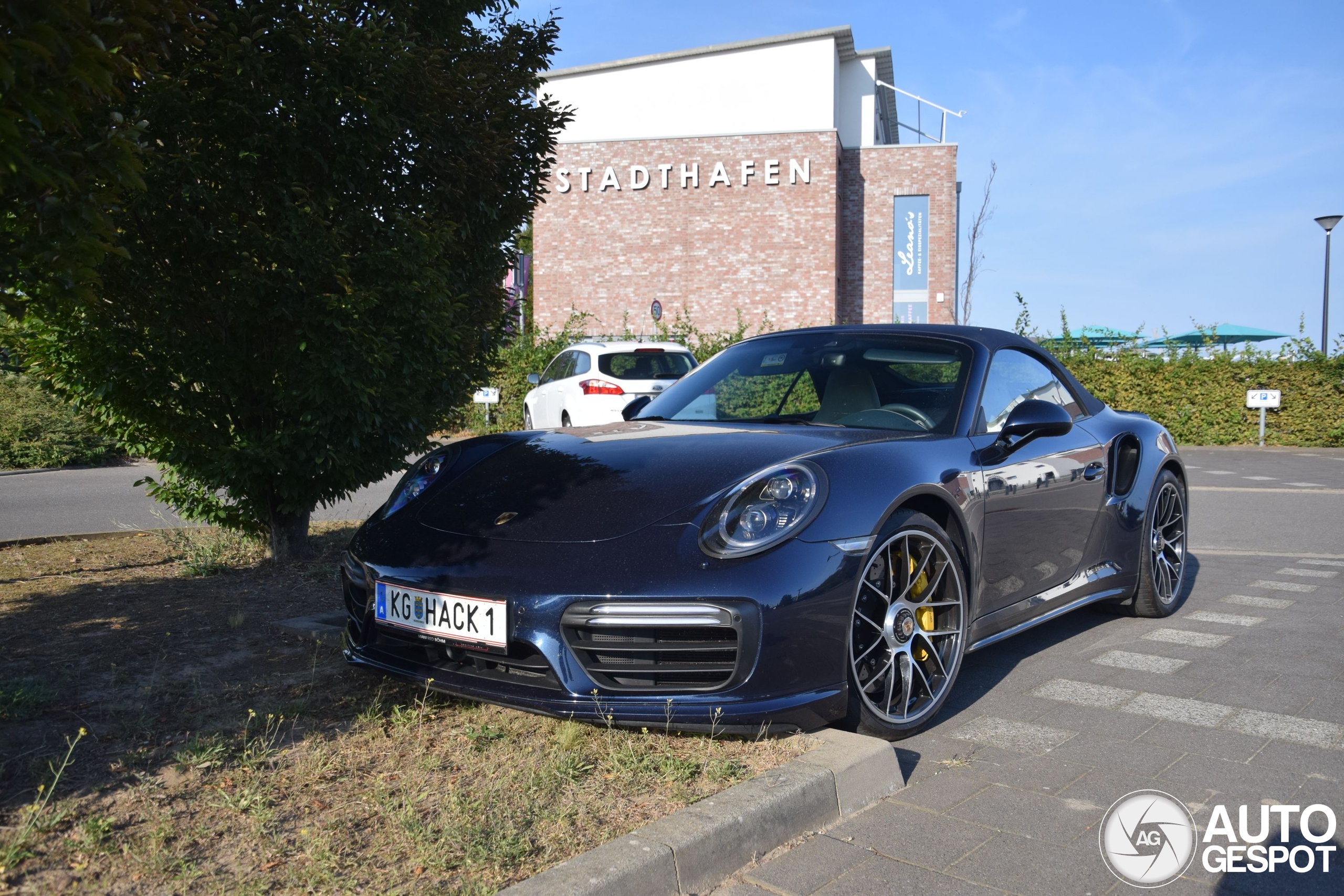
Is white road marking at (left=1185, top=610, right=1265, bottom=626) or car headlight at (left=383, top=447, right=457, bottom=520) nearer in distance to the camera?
car headlight at (left=383, top=447, right=457, bottom=520)

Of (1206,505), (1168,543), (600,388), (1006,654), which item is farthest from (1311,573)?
(600,388)

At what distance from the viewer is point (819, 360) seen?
4.29 m

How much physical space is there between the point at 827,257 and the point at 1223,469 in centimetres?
1574

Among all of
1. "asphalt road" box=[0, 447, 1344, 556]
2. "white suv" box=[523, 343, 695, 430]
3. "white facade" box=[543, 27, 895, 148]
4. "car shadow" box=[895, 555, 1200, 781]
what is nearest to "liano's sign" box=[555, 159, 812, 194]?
"white facade" box=[543, 27, 895, 148]

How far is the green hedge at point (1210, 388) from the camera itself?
19.0 metres

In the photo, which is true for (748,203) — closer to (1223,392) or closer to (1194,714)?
(1223,392)

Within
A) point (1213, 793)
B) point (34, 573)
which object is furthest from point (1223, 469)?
point (34, 573)

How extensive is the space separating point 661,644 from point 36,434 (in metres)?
15.5

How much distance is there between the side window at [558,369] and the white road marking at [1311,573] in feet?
32.0

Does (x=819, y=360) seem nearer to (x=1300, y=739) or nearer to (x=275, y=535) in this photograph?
(x=1300, y=739)

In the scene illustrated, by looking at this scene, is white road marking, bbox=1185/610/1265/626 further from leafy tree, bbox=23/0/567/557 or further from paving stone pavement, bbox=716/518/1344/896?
leafy tree, bbox=23/0/567/557

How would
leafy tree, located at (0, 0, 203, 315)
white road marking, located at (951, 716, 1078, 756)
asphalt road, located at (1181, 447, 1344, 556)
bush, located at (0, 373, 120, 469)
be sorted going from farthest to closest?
bush, located at (0, 373, 120, 469), asphalt road, located at (1181, 447, 1344, 556), white road marking, located at (951, 716, 1078, 756), leafy tree, located at (0, 0, 203, 315)

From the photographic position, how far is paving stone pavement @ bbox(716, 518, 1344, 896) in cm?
238

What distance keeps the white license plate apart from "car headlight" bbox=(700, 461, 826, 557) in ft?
2.02
